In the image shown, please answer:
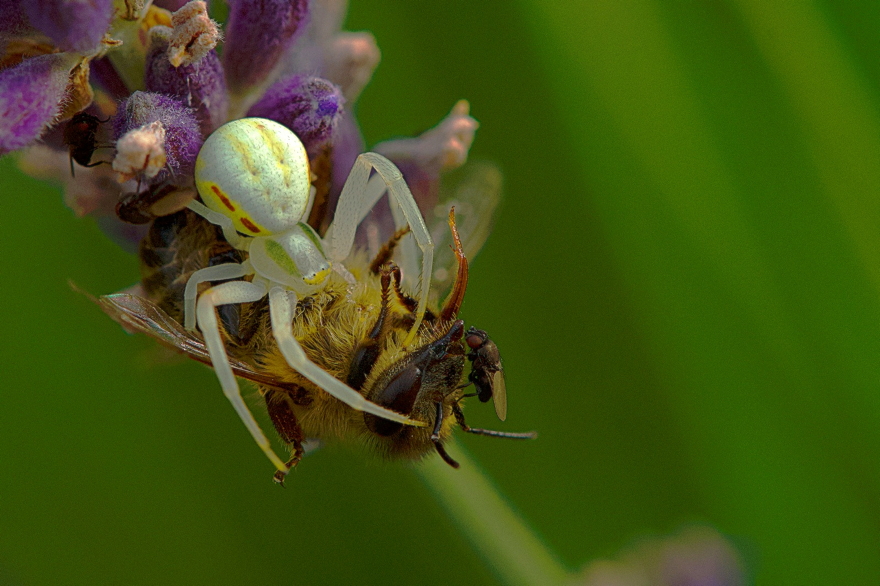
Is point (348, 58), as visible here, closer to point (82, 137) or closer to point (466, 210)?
point (466, 210)

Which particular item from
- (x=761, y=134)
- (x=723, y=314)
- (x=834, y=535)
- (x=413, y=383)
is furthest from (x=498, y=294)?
(x=413, y=383)

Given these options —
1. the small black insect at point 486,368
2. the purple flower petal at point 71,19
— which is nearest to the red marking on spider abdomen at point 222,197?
the purple flower petal at point 71,19

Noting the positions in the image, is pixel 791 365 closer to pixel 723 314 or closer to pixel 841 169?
pixel 723 314

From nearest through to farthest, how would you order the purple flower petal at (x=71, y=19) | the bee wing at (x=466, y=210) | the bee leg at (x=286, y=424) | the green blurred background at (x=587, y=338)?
the purple flower petal at (x=71, y=19) < the bee leg at (x=286, y=424) < the bee wing at (x=466, y=210) < the green blurred background at (x=587, y=338)

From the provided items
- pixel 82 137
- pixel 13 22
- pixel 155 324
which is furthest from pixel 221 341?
pixel 13 22

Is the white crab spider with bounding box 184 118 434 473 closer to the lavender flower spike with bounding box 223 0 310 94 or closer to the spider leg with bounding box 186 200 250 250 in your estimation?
the spider leg with bounding box 186 200 250 250

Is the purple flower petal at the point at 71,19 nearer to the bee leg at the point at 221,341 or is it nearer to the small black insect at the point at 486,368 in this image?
the bee leg at the point at 221,341
